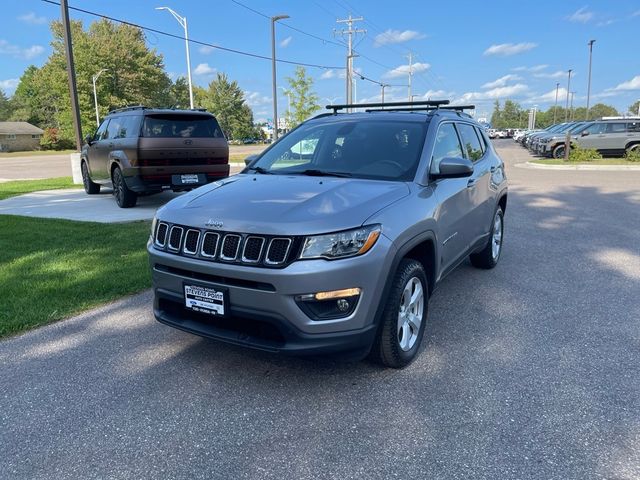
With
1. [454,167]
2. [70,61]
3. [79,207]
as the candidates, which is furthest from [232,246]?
[70,61]

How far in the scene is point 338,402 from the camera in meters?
3.15

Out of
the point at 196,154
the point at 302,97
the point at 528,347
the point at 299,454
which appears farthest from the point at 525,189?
the point at 302,97

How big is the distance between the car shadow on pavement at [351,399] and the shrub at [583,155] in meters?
19.3

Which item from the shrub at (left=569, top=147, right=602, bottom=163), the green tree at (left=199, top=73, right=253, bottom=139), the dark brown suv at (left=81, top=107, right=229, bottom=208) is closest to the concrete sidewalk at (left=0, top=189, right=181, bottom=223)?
the dark brown suv at (left=81, top=107, right=229, bottom=208)

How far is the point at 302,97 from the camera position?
3116 centimetres

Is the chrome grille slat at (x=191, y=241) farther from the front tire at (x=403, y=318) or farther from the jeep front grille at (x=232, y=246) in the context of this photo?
the front tire at (x=403, y=318)

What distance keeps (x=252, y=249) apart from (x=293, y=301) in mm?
392

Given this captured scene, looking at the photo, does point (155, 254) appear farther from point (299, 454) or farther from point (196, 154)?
point (196, 154)

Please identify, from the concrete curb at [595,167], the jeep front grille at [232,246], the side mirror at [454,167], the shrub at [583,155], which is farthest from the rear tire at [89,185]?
the shrub at [583,155]

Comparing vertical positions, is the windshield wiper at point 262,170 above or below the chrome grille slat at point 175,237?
above

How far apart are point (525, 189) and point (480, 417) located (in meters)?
12.1

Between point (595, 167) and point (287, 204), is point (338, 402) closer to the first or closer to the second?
point (287, 204)

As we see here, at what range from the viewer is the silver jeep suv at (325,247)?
294 cm

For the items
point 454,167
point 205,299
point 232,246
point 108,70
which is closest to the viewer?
point 232,246
